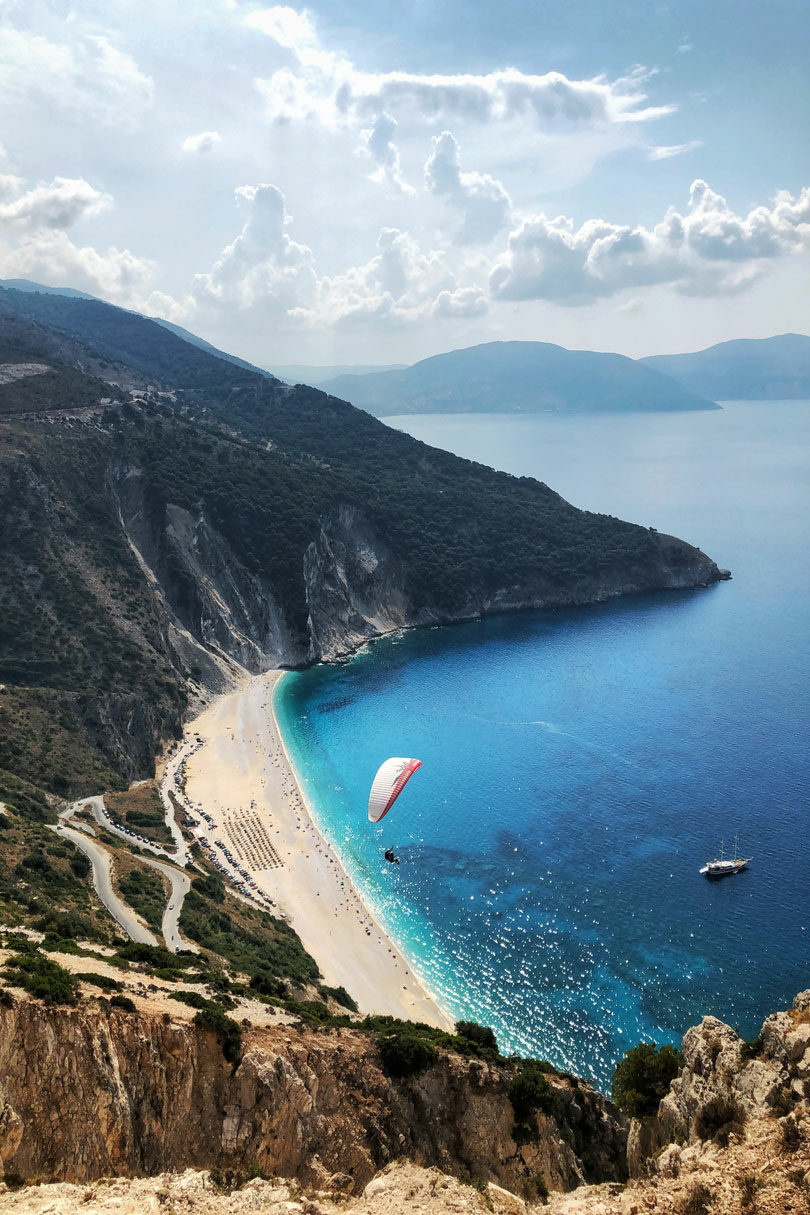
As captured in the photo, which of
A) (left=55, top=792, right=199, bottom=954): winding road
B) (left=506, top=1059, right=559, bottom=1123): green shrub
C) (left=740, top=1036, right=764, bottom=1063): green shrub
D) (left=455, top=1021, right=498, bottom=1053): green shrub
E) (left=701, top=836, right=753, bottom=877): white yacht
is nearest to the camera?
(left=740, top=1036, right=764, bottom=1063): green shrub

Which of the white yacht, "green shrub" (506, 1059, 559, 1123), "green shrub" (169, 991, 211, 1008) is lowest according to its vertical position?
the white yacht

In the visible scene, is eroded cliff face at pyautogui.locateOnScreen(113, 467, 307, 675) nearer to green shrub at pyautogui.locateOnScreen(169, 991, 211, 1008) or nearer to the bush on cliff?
green shrub at pyautogui.locateOnScreen(169, 991, 211, 1008)

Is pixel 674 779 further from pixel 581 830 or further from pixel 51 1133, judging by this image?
pixel 51 1133

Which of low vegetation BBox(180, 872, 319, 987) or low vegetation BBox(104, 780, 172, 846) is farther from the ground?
low vegetation BBox(104, 780, 172, 846)

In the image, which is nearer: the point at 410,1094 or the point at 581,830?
the point at 410,1094

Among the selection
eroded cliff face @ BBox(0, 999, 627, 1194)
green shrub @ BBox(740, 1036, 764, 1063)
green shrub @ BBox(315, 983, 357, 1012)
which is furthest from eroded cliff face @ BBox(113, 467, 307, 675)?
green shrub @ BBox(740, 1036, 764, 1063)

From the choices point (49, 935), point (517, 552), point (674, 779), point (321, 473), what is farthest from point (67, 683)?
point (517, 552)

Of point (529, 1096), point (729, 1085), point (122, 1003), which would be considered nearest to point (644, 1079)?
point (529, 1096)
